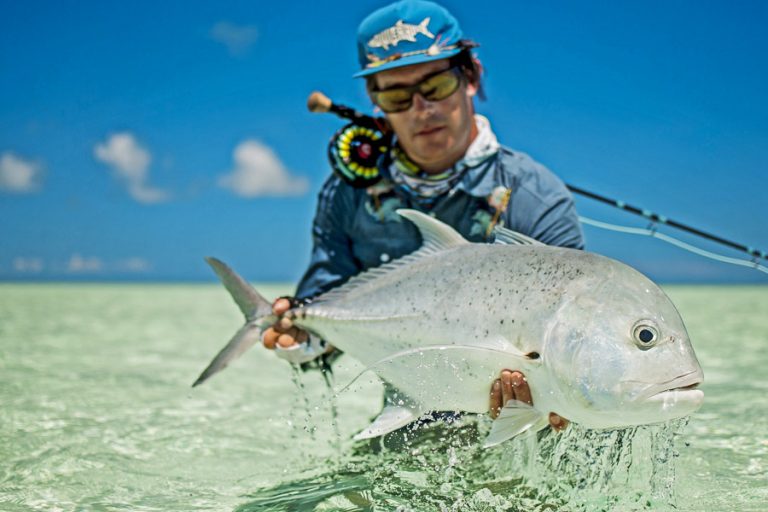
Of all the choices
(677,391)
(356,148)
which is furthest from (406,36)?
(677,391)

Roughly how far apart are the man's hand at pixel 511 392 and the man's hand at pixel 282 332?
0.90 meters

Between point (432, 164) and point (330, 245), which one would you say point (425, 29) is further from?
point (330, 245)

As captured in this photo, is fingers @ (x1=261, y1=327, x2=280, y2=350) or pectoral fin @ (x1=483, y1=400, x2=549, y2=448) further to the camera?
fingers @ (x1=261, y1=327, x2=280, y2=350)

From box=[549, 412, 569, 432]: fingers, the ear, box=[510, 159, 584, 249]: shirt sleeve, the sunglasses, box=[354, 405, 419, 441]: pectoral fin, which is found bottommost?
box=[354, 405, 419, 441]: pectoral fin

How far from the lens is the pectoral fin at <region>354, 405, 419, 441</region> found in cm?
194

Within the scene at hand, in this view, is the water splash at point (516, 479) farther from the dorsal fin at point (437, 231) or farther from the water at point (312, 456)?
the dorsal fin at point (437, 231)

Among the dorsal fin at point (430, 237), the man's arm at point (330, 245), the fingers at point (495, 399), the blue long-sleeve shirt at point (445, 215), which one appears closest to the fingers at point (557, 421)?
the fingers at point (495, 399)

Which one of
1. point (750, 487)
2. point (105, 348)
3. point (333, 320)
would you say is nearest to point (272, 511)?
point (333, 320)

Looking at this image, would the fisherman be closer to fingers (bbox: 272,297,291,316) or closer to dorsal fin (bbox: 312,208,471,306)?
fingers (bbox: 272,297,291,316)

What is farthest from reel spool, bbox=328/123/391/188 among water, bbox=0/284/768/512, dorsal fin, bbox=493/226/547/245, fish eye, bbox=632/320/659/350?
fish eye, bbox=632/320/659/350

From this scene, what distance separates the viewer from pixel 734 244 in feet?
10.9

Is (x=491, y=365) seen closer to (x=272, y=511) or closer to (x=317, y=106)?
(x=272, y=511)

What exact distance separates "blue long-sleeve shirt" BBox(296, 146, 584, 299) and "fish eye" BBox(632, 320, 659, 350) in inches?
37.7

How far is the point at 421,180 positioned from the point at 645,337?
1339 millimetres
